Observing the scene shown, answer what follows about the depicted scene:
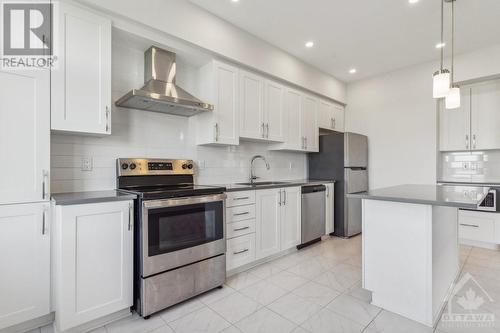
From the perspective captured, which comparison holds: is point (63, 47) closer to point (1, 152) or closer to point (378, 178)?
point (1, 152)

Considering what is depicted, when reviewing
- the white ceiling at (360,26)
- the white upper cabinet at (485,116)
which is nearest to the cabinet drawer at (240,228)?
the white ceiling at (360,26)

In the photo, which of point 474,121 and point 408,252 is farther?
point 474,121

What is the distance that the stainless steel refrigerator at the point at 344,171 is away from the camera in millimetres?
4074

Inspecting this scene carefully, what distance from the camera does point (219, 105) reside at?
9.49 ft

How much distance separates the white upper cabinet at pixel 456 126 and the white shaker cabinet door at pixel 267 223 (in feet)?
9.87

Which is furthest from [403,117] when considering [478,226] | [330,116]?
[478,226]

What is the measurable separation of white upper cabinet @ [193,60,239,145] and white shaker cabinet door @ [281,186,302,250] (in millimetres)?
988

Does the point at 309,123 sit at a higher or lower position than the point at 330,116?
lower

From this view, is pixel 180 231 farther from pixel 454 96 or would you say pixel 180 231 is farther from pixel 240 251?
pixel 454 96

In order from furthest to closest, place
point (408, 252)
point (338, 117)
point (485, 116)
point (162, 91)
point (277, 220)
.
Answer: point (338, 117)
point (485, 116)
point (277, 220)
point (162, 91)
point (408, 252)

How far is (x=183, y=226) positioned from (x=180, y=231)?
0.15 ft

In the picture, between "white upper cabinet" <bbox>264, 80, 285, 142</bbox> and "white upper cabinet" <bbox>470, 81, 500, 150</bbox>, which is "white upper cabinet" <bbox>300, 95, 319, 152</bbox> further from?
"white upper cabinet" <bbox>470, 81, 500, 150</bbox>

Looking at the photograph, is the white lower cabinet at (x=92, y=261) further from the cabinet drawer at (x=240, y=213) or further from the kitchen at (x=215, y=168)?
the cabinet drawer at (x=240, y=213)

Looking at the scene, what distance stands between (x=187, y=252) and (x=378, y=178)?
3.76 meters
